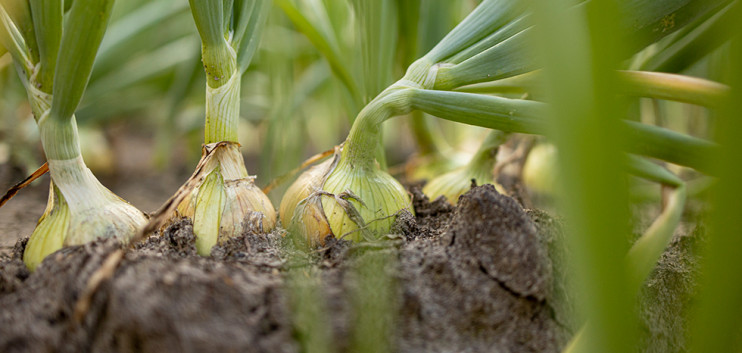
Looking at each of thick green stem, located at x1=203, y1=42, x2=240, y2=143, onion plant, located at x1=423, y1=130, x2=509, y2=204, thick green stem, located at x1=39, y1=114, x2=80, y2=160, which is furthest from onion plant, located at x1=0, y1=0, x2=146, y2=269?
onion plant, located at x1=423, y1=130, x2=509, y2=204

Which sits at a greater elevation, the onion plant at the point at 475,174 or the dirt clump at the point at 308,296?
the onion plant at the point at 475,174

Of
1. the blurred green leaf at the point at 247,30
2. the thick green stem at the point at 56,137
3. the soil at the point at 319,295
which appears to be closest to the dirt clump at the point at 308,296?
the soil at the point at 319,295

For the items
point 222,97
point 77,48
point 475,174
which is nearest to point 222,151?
point 222,97

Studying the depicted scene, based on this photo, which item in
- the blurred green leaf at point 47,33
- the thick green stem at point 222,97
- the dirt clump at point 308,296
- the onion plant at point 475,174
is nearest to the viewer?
the dirt clump at point 308,296

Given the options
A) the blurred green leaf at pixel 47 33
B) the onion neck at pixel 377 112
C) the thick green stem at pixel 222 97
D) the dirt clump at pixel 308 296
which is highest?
the onion neck at pixel 377 112

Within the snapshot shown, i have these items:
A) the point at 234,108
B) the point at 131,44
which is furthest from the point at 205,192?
the point at 131,44

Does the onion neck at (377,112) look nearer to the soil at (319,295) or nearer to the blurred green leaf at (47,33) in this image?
the soil at (319,295)

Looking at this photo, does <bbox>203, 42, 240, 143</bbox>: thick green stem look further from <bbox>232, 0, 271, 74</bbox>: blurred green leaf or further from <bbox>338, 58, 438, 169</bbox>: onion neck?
<bbox>338, 58, 438, 169</bbox>: onion neck
